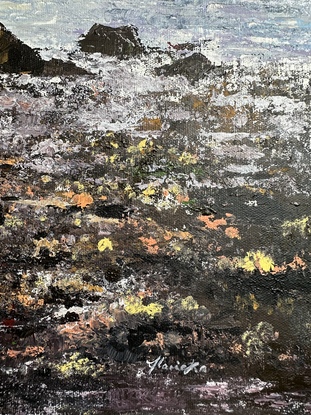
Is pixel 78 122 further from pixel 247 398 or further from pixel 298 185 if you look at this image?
pixel 247 398

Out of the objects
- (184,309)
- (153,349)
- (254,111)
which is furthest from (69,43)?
(153,349)

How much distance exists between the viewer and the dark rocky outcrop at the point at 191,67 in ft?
5.24

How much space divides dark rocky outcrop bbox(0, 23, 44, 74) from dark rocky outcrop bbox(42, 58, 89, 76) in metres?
0.02

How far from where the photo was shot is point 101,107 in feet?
5.26

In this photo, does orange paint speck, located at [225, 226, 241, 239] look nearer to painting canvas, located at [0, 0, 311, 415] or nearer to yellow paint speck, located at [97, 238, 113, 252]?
painting canvas, located at [0, 0, 311, 415]

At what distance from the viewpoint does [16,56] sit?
1.59 metres

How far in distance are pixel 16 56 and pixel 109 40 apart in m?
0.38

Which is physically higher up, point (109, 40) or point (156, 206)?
point (109, 40)

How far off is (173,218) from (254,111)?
1.79ft

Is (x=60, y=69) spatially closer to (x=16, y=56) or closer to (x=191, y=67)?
(x=16, y=56)

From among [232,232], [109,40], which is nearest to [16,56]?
[109,40]
